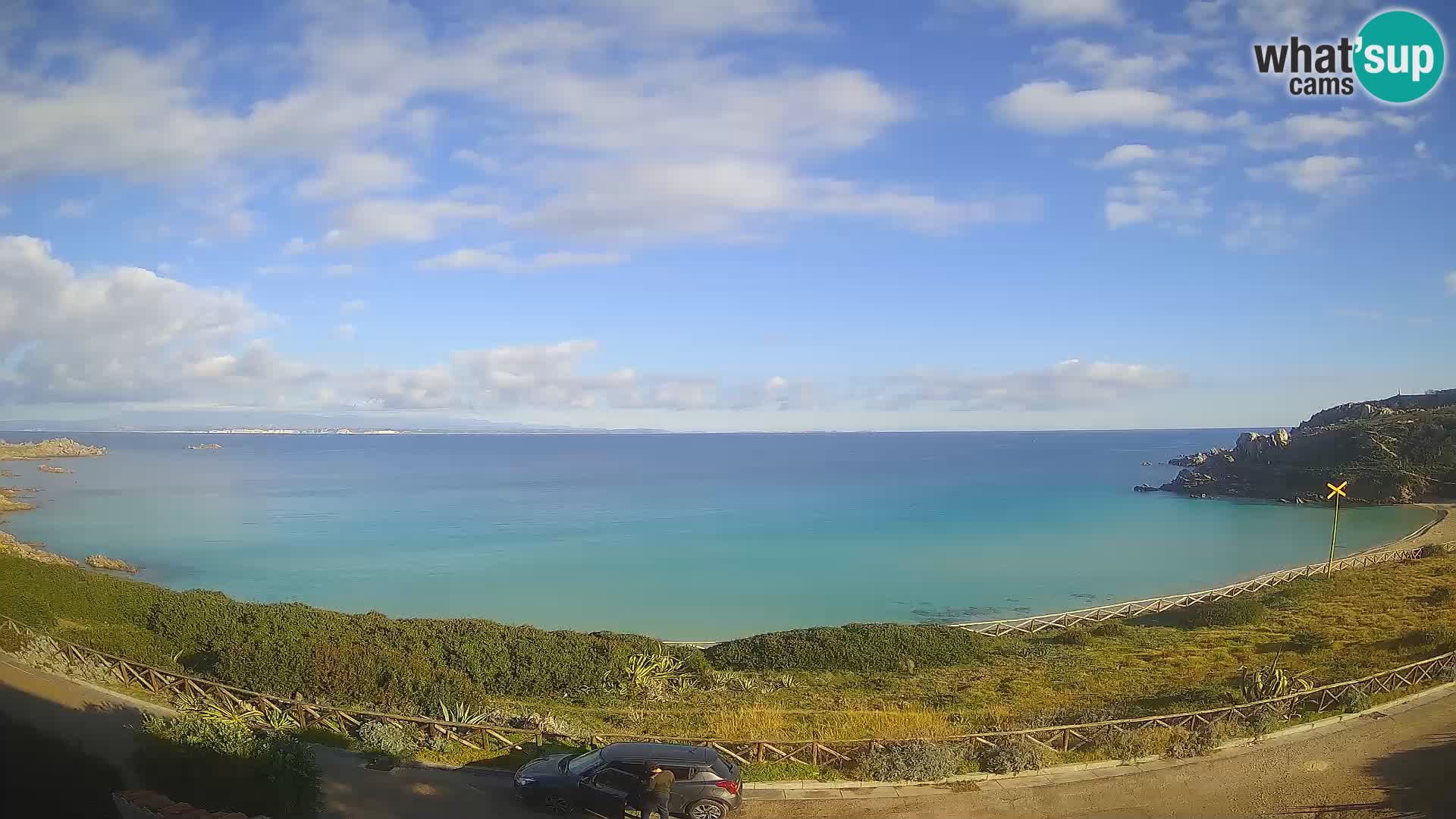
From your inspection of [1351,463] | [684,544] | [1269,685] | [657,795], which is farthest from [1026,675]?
[1351,463]

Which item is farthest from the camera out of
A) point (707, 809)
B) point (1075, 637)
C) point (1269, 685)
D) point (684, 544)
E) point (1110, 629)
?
point (684, 544)

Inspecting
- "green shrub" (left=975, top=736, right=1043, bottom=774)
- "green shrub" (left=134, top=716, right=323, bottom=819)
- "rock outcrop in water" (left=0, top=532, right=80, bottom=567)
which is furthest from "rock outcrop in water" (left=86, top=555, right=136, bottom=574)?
"green shrub" (left=975, top=736, right=1043, bottom=774)

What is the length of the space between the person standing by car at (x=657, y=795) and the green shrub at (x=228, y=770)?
470 cm

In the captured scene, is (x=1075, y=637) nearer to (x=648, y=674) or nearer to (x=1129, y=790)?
(x=648, y=674)

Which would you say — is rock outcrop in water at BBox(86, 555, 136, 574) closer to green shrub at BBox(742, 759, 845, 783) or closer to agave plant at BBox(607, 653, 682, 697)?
agave plant at BBox(607, 653, 682, 697)

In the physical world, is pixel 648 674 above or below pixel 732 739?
below

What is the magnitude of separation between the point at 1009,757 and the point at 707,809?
584 centimetres

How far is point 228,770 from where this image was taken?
37.4ft

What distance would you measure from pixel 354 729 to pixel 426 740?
1619 millimetres

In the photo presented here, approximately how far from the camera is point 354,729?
49.8 ft

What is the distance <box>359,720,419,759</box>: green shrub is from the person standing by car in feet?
16.9

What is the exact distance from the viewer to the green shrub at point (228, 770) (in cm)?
1120

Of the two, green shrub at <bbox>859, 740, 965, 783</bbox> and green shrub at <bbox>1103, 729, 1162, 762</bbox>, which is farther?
green shrub at <bbox>1103, 729, 1162, 762</bbox>

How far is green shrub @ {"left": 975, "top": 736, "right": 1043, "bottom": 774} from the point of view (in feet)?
47.1
